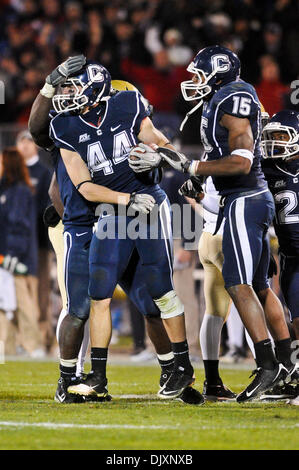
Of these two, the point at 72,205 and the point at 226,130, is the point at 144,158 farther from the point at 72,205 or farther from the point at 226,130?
the point at 72,205

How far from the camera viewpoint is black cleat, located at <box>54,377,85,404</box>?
5463 millimetres

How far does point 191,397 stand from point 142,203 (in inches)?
45.5

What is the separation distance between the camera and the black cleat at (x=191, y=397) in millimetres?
5383

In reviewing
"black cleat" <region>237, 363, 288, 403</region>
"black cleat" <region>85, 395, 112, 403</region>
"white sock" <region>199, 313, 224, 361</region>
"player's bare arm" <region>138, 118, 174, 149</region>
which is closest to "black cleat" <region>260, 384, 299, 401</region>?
"black cleat" <region>237, 363, 288, 403</region>

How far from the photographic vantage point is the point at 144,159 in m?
5.37

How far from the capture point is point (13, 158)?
9.08m

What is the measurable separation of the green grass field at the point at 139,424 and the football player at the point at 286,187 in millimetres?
769

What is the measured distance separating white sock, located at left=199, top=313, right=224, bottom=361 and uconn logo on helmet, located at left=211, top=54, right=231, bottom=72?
153cm

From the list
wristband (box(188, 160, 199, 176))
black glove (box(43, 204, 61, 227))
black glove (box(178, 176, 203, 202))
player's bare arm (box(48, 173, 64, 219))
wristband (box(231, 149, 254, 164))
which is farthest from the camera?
black glove (box(43, 204, 61, 227))

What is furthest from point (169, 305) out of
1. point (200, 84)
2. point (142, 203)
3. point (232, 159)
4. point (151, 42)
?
point (151, 42)

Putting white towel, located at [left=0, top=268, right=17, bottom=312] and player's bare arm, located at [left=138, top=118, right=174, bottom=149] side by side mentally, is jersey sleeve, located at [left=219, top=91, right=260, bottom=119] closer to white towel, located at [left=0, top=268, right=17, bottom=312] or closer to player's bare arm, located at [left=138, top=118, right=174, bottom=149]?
player's bare arm, located at [left=138, top=118, right=174, bottom=149]

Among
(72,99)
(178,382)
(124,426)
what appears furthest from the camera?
(178,382)
